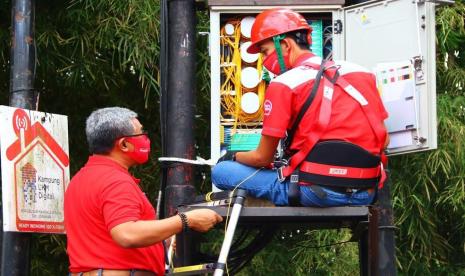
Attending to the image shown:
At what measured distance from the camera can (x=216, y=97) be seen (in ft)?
23.0

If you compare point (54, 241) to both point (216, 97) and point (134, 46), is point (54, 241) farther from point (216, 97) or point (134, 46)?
point (216, 97)

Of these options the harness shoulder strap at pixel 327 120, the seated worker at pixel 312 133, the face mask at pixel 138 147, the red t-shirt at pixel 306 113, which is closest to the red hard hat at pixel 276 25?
the seated worker at pixel 312 133

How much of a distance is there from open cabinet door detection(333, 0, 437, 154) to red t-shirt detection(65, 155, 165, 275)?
66.0 inches

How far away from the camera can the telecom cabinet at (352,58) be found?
6.42m

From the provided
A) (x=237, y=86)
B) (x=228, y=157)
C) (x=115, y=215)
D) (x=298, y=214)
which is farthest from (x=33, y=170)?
(x=298, y=214)

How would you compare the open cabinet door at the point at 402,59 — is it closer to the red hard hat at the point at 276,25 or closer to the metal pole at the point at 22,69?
the red hard hat at the point at 276,25

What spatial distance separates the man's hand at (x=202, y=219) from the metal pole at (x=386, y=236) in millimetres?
1177

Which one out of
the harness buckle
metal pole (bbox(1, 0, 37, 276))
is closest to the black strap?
the harness buckle

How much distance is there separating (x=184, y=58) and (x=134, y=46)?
6.55 feet

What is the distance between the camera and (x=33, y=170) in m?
6.30

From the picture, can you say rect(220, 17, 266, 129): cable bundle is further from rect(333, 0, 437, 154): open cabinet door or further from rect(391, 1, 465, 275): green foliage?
rect(391, 1, 465, 275): green foliage

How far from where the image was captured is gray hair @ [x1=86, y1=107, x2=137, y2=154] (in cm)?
602

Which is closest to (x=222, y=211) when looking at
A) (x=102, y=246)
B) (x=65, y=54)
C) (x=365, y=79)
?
(x=102, y=246)

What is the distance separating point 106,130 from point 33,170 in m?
0.59
